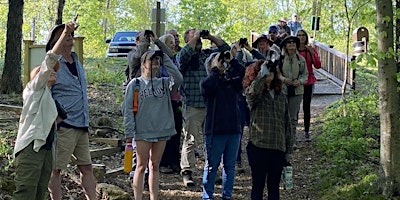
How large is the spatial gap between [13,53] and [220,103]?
24.3ft

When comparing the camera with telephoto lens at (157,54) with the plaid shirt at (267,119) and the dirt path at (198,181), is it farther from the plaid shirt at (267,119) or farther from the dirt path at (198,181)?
the dirt path at (198,181)

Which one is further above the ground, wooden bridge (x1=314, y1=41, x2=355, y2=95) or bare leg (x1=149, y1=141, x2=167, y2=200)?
wooden bridge (x1=314, y1=41, x2=355, y2=95)

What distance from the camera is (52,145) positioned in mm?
4777

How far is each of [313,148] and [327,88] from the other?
6549mm

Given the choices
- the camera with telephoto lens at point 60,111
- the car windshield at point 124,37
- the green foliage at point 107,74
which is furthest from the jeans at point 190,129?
the car windshield at point 124,37

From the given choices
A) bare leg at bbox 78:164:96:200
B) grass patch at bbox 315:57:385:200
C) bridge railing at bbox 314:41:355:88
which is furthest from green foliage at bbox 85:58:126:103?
bare leg at bbox 78:164:96:200

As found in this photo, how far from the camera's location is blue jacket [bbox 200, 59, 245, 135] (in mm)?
6184

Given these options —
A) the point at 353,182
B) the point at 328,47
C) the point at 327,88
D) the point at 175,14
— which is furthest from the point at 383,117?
the point at 175,14

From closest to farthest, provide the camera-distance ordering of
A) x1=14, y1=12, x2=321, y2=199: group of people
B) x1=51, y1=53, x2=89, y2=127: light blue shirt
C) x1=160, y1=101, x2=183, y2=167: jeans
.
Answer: x1=14, y1=12, x2=321, y2=199: group of people < x1=51, y1=53, x2=89, y2=127: light blue shirt < x1=160, y1=101, x2=183, y2=167: jeans

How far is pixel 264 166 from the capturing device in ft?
18.6

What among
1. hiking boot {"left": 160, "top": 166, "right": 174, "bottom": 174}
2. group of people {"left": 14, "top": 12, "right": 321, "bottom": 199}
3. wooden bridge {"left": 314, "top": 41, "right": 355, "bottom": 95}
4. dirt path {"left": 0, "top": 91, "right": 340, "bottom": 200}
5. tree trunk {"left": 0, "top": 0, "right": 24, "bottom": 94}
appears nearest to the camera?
group of people {"left": 14, "top": 12, "right": 321, "bottom": 199}

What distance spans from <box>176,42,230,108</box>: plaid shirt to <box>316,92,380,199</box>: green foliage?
6.49 feet

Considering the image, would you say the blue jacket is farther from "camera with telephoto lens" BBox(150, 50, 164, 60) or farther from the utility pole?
the utility pole

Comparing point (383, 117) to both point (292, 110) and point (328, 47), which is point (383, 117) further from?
point (328, 47)
